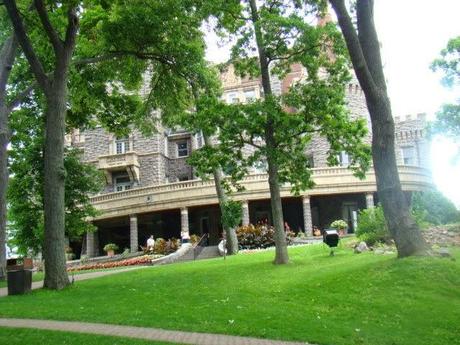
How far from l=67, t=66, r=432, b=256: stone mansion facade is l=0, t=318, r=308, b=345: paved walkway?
2719 centimetres

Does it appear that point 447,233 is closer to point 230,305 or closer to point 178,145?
point 230,305

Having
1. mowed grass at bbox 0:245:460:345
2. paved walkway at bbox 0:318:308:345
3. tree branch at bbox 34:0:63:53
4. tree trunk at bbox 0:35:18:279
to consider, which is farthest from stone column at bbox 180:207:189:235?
paved walkway at bbox 0:318:308:345

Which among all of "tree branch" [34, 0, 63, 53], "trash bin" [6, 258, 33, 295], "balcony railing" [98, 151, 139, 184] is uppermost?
"tree branch" [34, 0, 63, 53]

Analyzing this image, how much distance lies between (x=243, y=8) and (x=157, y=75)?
7.23 m

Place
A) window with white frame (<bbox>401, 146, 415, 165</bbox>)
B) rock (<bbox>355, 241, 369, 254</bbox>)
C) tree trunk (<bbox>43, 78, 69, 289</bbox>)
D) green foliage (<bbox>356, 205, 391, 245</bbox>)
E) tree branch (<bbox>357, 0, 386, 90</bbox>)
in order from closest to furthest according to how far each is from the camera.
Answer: tree branch (<bbox>357, 0, 386, 90</bbox>), tree trunk (<bbox>43, 78, 69, 289</bbox>), rock (<bbox>355, 241, 369, 254</bbox>), green foliage (<bbox>356, 205, 391, 245</bbox>), window with white frame (<bbox>401, 146, 415, 165</bbox>)

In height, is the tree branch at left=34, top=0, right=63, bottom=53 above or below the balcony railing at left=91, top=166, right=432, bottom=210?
above

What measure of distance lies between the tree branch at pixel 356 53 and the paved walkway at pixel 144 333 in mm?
7432

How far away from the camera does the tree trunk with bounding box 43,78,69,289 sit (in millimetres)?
14688

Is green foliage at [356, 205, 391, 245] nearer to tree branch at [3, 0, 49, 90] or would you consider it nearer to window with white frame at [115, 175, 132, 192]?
tree branch at [3, 0, 49, 90]

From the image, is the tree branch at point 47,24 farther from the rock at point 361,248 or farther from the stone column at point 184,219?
the stone column at point 184,219

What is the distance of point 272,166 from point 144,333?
982cm

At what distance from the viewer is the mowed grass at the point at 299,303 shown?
8.35 meters

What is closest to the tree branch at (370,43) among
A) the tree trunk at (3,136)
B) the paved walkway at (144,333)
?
the paved walkway at (144,333)

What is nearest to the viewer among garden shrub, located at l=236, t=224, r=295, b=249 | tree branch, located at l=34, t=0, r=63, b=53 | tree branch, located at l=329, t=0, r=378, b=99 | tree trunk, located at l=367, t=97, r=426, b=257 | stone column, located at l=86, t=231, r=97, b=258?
tree trunk, located at l=367, t=97, r=426, b=257
